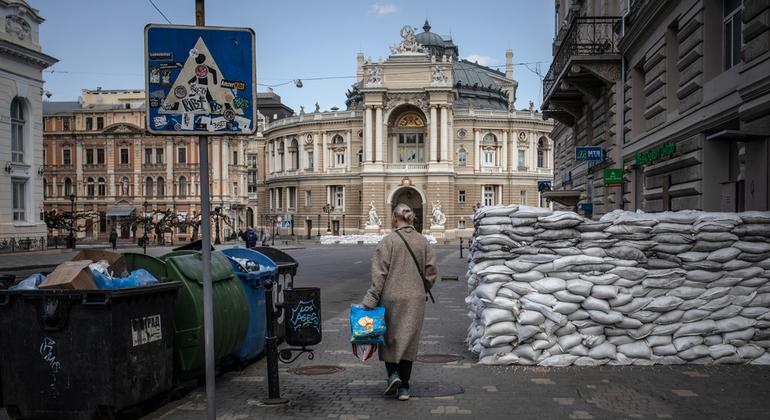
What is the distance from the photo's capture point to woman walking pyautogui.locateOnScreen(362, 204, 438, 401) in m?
6.90

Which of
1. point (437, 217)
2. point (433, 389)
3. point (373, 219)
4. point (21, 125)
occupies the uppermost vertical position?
point (21, 125)

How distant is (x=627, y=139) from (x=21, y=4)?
35.4 m

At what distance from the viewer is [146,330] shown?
633 centimetres

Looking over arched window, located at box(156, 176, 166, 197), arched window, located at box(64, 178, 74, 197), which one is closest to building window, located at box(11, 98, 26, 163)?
arched window, located at box(156, 176, 166, 197)

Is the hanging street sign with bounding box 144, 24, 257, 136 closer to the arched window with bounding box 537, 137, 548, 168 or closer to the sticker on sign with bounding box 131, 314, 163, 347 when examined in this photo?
the sticker on sign with bounding box 131, 314, 163, 347

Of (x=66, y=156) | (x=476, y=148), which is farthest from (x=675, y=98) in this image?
(x=66, y=156)

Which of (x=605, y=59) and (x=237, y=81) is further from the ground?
(x=605, y=59)

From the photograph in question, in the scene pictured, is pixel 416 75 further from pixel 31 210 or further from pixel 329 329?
pixel 329 329

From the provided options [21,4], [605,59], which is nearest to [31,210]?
[21,4]

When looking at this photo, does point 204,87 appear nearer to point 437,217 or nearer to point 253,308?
point 253,308

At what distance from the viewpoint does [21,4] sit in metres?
39.0

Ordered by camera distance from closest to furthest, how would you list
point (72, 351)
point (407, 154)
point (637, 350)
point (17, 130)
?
point (72, 351)
point (637, 350)
point (17, 130)
point (407, 154)

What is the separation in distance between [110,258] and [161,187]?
7173cm

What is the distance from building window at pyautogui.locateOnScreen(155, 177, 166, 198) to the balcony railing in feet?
204
